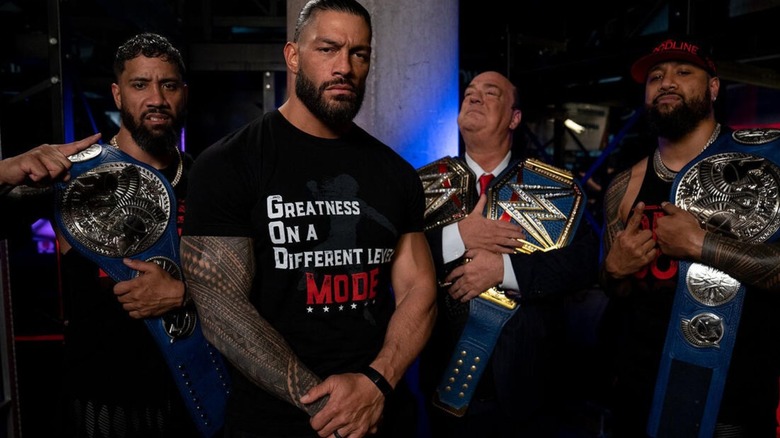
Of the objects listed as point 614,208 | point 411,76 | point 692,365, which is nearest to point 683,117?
point 614,208

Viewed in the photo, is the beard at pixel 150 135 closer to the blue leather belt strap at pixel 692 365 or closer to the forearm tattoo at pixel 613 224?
the forearm tattoo at pixel 613 224

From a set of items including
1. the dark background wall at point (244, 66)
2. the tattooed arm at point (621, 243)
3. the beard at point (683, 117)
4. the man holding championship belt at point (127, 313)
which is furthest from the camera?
the dark background wall at point (244, 66)

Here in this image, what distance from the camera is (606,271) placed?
2.41m

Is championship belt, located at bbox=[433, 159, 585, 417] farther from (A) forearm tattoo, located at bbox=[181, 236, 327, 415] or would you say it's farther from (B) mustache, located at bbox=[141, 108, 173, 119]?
(B) mustache, located at bbox=[141, 108, 173, 119]

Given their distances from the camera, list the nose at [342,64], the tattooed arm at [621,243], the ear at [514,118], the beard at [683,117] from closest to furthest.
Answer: the nose at [342,64], the tattooed arm at [621,243], the beard at [683,117], the ear at [514,118]

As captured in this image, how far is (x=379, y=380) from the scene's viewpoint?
1642mm

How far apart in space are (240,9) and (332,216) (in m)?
7.24

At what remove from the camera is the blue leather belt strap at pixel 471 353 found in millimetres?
2400

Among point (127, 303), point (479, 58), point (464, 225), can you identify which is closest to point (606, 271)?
point (464, 225)

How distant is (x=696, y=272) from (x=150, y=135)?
2.30m

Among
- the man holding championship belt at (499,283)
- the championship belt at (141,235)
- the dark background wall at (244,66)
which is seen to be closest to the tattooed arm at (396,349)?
the man holding championship belt at (499,283)

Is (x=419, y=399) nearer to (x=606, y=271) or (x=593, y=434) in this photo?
(x=606, y=271)

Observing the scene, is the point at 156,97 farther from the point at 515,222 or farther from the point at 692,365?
the point at 692,365

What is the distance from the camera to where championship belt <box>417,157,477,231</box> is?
2658 millimetres
